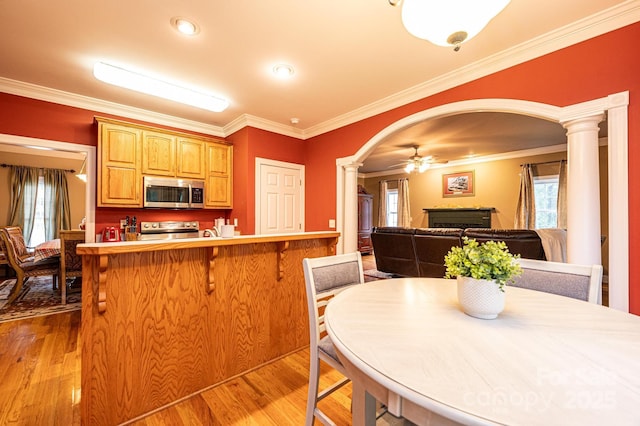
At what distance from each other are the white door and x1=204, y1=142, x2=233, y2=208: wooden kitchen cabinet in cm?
56

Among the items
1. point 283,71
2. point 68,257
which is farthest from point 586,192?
point 68,257

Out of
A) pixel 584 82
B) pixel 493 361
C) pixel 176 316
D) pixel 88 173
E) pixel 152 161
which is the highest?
pixel 584 82

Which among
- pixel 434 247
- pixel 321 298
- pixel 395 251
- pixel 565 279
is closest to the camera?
pixel 565 279

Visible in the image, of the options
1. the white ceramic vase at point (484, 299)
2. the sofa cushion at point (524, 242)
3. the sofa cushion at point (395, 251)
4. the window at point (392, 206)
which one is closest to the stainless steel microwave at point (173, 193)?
the sofa cushion at point (395, 251)

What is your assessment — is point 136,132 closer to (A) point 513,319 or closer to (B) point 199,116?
(B) point 199,116

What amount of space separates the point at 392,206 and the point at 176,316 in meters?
7.67

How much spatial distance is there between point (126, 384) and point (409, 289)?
1734 mm

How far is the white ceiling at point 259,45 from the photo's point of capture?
1884 millimetres

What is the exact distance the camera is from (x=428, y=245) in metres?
4.31

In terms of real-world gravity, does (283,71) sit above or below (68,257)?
above

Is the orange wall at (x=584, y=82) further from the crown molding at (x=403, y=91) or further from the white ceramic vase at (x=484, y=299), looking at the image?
the white ceramic vase at (x=484, y=299)

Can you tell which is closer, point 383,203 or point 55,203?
point 55,203

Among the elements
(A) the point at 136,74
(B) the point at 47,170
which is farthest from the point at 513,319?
(B) the point at 47,170

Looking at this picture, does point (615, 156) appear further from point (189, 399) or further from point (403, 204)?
point (403, 204)
